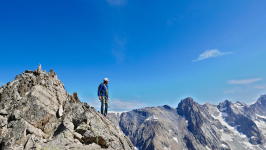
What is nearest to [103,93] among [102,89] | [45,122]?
[102,89]

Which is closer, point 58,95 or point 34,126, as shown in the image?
point 34,126

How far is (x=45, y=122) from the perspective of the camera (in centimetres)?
2175

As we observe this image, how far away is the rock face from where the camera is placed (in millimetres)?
17984

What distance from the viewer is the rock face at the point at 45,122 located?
17984mm

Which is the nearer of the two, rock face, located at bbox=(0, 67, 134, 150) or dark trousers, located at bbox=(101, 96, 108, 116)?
rock face, located at bbox=(0, 67, 134, 150)

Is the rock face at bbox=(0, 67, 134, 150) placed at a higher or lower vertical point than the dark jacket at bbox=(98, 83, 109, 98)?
lower

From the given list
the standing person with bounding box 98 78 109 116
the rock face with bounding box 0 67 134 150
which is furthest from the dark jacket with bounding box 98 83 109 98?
the rock face with bounding box 0 67 134 150

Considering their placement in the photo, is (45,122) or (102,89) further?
(102,89)

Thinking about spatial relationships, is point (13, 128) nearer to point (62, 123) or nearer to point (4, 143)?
point (4, 143)

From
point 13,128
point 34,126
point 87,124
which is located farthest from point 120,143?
point 13,128

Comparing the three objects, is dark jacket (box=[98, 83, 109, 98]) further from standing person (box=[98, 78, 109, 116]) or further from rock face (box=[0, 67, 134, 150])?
rock face (box=[0, 67, 134, 150])

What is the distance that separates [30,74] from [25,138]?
11724 millimetres

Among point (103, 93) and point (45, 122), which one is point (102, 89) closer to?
point (103, 93)

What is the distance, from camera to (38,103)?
74.3 ft
